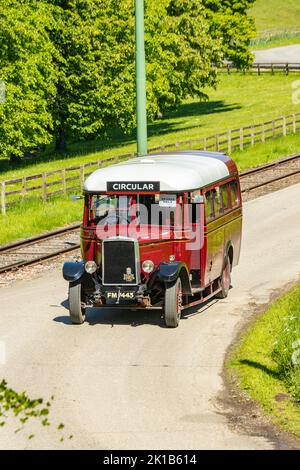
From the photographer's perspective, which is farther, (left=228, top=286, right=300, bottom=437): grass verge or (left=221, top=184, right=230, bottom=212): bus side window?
(left=221, top=184, right=230, bottom=212): bus side window

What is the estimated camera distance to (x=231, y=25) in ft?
241

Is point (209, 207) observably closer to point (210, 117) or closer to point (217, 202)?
point (217, 202)

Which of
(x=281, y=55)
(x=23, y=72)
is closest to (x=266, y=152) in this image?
(x=23, y=72)

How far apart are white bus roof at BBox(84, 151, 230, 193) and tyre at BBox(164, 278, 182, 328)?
1799 mm

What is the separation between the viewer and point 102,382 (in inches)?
577

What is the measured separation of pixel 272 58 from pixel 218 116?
26511 millimetres

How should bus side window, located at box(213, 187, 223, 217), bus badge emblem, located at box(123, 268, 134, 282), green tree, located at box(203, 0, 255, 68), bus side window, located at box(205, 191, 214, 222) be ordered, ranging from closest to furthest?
bus badge emblem, located at box(123, 268, 134, 282), bus side window, located at box(205, 191, 214, 222), bus side window, located at box(213, 187, 223, 217), green tree, located at box(203, 0, 255, 68)

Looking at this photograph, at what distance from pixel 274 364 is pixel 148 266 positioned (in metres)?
3.24

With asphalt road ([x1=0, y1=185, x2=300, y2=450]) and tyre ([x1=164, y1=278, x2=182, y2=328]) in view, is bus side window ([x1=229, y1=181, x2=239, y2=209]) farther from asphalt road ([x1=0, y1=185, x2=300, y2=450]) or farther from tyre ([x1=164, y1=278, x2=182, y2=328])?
tyre ([x1=164, y1=278, x2=182, y2=328])

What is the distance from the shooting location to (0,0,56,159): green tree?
1827 inches

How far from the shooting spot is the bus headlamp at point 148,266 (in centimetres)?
1769

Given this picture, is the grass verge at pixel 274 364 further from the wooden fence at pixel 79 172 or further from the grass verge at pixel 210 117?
the grass verge at pixel 210 117

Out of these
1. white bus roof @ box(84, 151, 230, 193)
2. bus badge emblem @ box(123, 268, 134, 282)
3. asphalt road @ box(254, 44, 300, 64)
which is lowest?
asphalt road @ box(254, 44, 300, 64)

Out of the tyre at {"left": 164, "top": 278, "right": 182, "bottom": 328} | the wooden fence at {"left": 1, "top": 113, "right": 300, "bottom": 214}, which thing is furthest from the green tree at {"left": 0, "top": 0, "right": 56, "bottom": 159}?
the tyre at {"left": 164, "top": 278, "right": 182, "bottom": 328}
